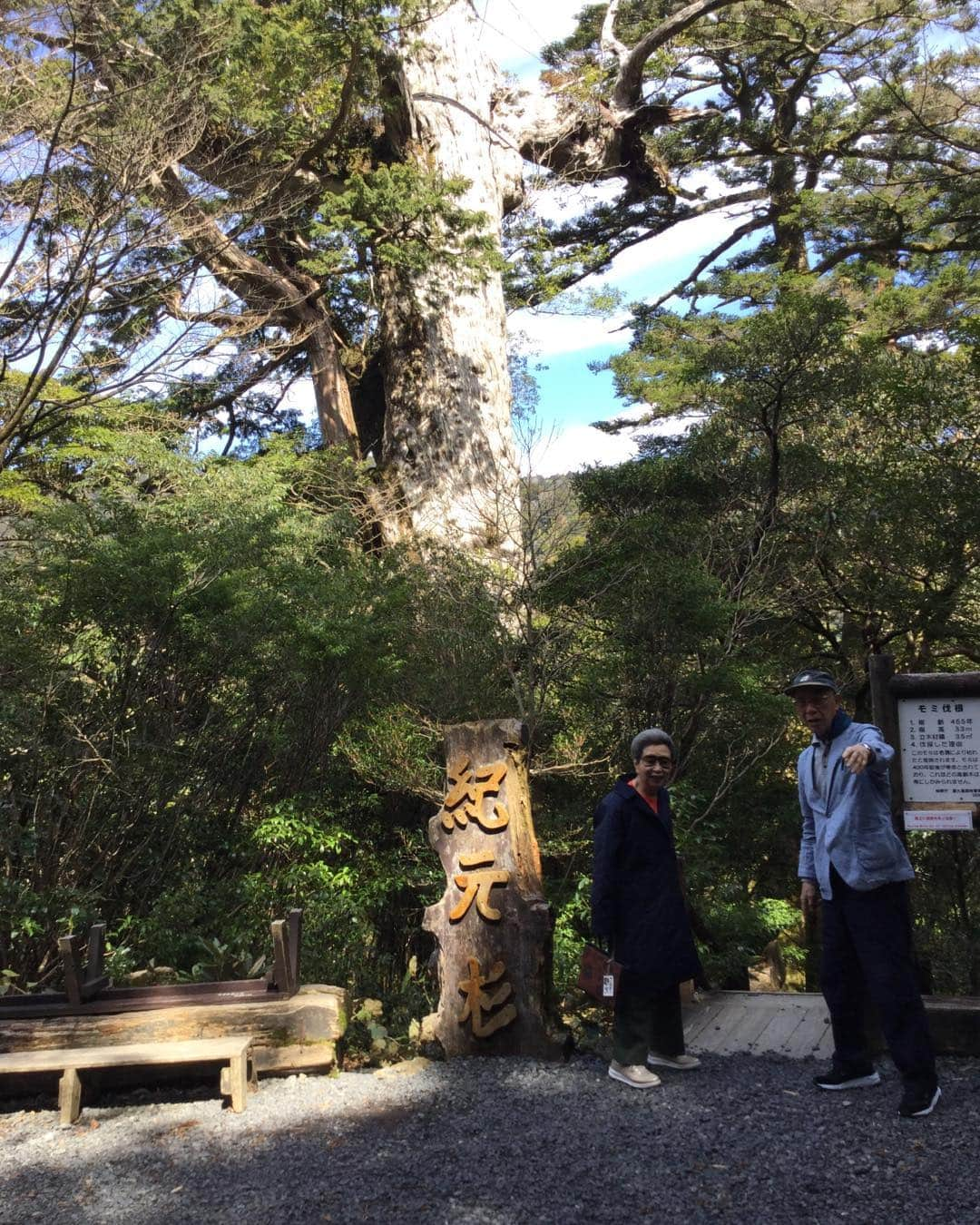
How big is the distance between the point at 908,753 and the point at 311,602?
4355 mm

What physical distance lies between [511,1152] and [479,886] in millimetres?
1353

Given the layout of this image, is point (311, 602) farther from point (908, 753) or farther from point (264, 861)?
point (908, 753)

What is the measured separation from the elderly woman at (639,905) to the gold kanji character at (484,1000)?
1.71 feet

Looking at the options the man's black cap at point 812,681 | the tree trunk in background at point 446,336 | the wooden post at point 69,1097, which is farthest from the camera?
the tree trunk in background at point 446,336

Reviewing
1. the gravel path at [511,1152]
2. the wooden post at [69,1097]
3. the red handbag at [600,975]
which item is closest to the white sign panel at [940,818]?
the gravel path at [511,1152]

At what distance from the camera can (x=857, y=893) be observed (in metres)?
3.70

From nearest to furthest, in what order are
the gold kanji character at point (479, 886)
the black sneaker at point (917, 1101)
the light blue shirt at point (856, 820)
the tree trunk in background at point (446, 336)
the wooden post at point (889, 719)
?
the black sneaker at point (917, 1101) → the light blue shirt at point (856, 820) → the wooden post at point (889, 719) → the gold kanji character at point (479, 886) → the tree trunk in background at point (446, 336)

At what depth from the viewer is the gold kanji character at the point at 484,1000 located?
4398 millimetres

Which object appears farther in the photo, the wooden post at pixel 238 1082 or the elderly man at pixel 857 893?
the wooden post at pixel 238 1082

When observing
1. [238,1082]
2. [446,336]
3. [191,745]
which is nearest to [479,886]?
[238,1082]

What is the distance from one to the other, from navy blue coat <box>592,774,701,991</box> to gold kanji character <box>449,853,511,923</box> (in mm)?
614

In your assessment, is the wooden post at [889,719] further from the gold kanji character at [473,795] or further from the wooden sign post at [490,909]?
the gold kanji character at [473,795]

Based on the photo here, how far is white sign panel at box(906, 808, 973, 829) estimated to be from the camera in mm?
4090

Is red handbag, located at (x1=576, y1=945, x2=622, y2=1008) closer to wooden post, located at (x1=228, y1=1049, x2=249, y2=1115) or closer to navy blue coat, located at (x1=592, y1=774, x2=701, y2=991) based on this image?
navy blue coat, located at (x1=592, y1=774, x2=701, y2=991)
